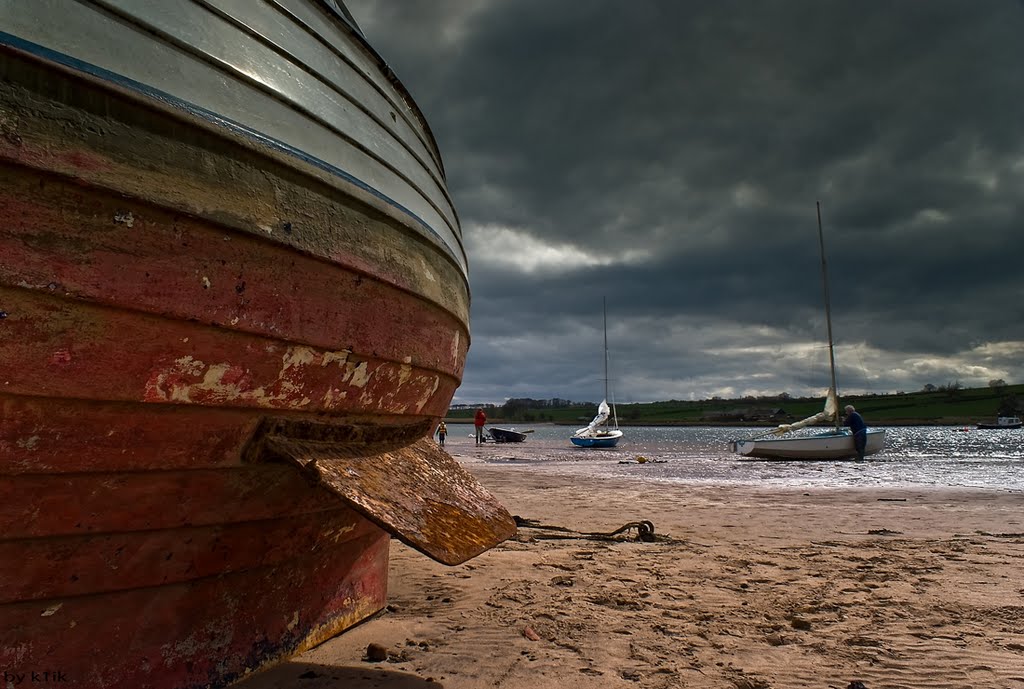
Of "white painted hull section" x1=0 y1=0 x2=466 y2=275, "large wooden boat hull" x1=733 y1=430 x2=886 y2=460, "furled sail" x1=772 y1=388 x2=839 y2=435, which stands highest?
"white painted hull section" x1=0 y1=0 x2=466 y2=275

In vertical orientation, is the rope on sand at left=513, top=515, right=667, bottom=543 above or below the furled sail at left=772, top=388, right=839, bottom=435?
below

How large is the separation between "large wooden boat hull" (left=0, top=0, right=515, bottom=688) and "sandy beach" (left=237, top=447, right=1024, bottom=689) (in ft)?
2.11

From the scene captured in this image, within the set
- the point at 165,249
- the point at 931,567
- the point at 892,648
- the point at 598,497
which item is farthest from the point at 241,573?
the point at 598,497

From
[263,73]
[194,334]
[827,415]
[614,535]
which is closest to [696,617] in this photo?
[614,535]

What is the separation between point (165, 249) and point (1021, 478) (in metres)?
21.7

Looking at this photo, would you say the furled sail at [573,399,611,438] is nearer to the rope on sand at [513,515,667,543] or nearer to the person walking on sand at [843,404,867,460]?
the person walking on sand at [843,404,867,460]

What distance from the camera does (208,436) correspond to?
6.24 feet

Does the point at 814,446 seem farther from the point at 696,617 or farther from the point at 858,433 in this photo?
the point at 696,617

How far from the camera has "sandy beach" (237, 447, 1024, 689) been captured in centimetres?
286

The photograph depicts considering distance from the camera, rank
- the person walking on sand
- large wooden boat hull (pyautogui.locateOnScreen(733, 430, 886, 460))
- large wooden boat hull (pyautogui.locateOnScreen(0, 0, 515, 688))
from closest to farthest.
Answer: large wooden boat hull (pyautogui.locateOnScreen(0, 0, 515, 688)) < the person walking on sand < large wooden boat hull (pyautogui.locateOnScreen(733, 430, 886, 460))

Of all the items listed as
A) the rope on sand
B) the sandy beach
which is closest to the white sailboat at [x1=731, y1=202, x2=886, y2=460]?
the sandy beach

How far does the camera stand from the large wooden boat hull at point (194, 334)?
5.00 ft

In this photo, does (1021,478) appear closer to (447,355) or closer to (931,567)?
(931,567)

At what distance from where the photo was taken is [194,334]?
1.75 meters
